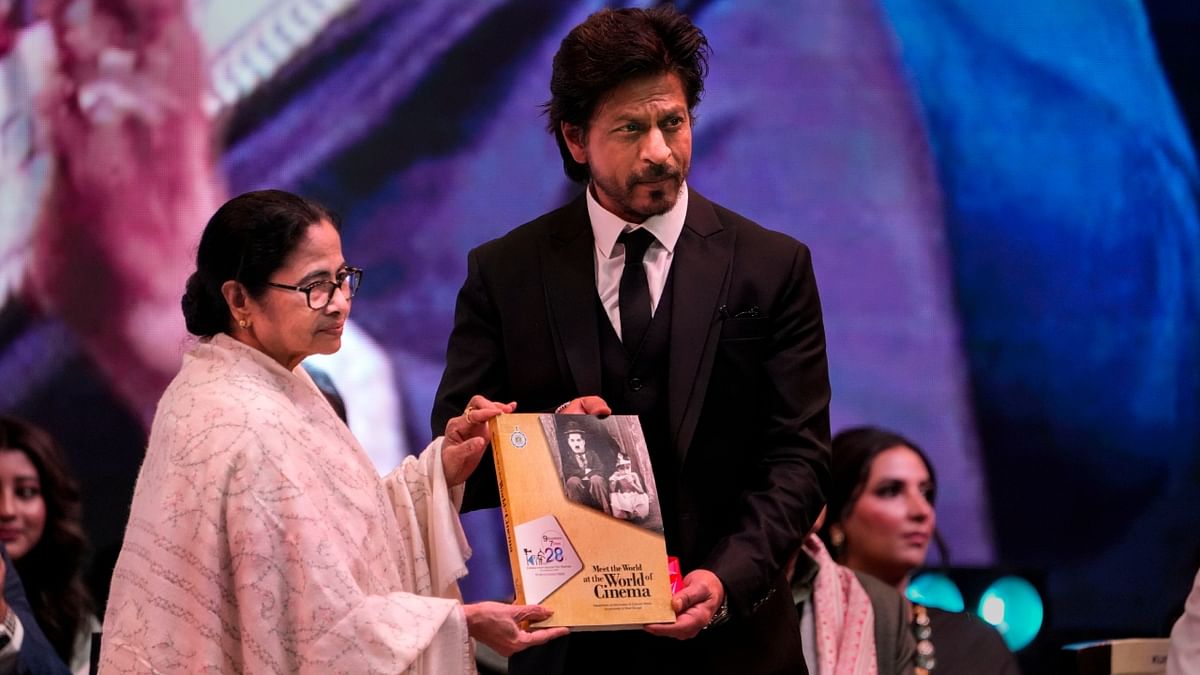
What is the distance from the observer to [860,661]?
13.5ft

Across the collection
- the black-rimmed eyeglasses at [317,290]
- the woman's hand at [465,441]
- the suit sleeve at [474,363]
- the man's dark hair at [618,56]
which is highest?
the man's dark hair at [618,56]

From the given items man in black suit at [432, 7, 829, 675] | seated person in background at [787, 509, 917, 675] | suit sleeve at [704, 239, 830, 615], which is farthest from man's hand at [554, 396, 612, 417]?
seated person in background at [787, 509, 917, 675]

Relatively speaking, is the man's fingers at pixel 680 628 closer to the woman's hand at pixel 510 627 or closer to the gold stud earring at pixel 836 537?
the woman's hand at pixel 510 627

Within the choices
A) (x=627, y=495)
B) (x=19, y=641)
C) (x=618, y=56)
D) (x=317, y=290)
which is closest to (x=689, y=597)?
(x=627, y=495)

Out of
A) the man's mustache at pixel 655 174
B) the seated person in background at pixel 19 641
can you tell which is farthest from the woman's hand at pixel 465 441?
the seated person in background at pixel 19 641

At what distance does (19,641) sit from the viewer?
13.1ft

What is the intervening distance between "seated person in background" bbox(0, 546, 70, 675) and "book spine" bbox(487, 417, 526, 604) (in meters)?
1.67

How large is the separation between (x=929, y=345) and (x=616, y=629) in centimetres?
292

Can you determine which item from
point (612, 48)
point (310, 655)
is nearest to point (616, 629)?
point (310, 655)

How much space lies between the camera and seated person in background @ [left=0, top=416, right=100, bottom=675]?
478cm

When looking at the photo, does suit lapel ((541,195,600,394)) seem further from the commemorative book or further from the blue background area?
the blue background area

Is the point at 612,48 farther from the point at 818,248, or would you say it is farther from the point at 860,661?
the point at 818,248

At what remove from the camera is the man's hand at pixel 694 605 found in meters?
2.78

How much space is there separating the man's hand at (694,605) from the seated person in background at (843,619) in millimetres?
1259
